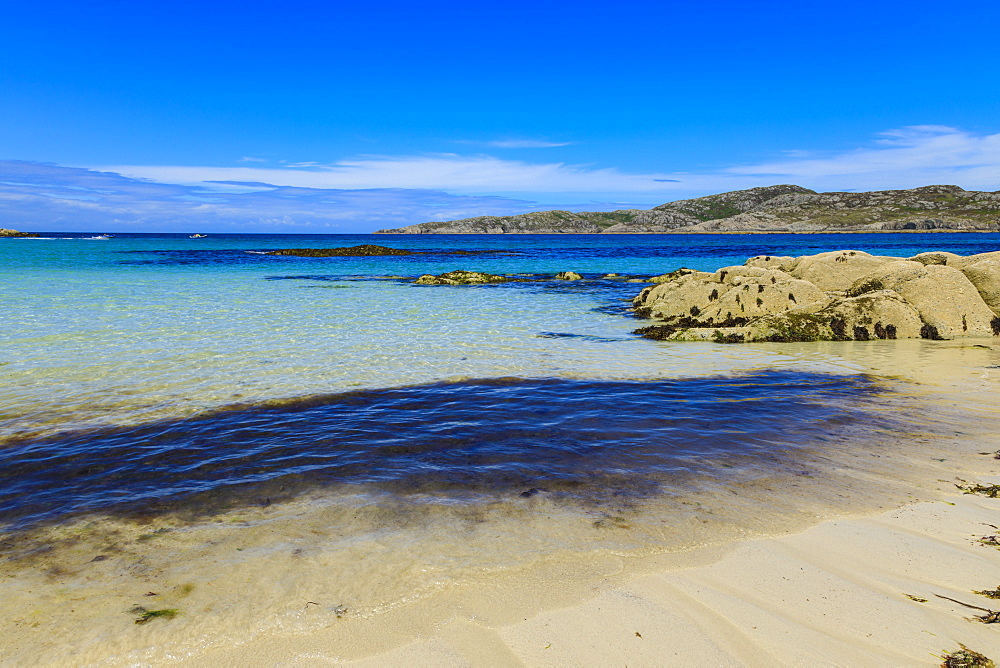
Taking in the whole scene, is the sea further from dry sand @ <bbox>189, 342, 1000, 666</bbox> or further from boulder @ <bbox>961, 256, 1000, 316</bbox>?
boulder @ <bbox>961, 256, 1000, 316</bbox>

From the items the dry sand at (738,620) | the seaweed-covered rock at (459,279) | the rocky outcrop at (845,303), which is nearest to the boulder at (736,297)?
the rocky outcrop at (845,303)

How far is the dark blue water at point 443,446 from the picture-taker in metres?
5.66

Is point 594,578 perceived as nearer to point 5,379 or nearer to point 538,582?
point 538,582

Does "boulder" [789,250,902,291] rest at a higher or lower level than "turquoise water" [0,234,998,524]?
higher

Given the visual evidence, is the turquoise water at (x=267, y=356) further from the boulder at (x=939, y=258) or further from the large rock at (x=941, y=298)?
the boulder at (x=939, y=258)

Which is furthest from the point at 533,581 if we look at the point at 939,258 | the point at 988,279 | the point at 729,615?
the point at 939,258

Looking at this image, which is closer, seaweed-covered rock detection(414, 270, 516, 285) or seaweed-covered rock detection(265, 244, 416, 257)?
seaweed-covered rock detection(414, 270, 516, 285)

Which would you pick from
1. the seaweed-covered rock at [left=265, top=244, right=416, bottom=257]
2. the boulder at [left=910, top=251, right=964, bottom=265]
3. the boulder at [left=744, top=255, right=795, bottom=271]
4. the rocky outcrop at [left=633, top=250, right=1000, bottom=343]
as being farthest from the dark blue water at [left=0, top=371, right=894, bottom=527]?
the seaweed-covered rock at [left=265, top=244, right=416, bottom=257]

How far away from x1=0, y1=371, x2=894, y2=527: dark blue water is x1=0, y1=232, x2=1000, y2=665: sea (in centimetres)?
4

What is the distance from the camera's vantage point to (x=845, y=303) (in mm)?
14797

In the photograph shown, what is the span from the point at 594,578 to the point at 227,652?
231cm

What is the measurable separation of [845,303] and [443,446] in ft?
40.8

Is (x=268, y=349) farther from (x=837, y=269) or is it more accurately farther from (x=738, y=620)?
(x=837, y=269)

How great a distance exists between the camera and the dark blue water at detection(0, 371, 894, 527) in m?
5.66
